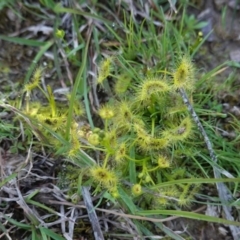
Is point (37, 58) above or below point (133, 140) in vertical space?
above

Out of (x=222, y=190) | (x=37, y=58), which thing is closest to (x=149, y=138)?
(x=222, y=190)

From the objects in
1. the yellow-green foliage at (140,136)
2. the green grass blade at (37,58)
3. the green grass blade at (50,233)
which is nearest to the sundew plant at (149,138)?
the yellow-green foliage at (140,136)

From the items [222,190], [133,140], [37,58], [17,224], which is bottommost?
[222,190]

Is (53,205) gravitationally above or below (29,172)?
below

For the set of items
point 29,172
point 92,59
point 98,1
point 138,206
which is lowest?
point 138,206

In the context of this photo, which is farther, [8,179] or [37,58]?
[37,58]

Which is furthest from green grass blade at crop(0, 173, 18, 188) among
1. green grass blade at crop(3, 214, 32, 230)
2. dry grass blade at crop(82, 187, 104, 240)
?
dry grass blade at crop(82, 187, 104, 240)

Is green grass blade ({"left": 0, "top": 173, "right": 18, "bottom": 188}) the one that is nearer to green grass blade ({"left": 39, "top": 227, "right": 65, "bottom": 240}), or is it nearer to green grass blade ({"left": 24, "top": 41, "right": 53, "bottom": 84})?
green grass blade ({"left": 39, "top": 227, "right": 65, "bottom": 240})

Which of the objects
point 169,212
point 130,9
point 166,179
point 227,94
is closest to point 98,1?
point 130,9

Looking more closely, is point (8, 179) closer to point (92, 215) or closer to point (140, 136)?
point (92, 215)

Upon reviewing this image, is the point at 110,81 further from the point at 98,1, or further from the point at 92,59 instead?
the point at 98,1

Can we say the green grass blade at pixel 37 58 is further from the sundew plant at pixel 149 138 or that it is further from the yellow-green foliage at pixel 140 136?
the sundew plant at pixel 149 138
